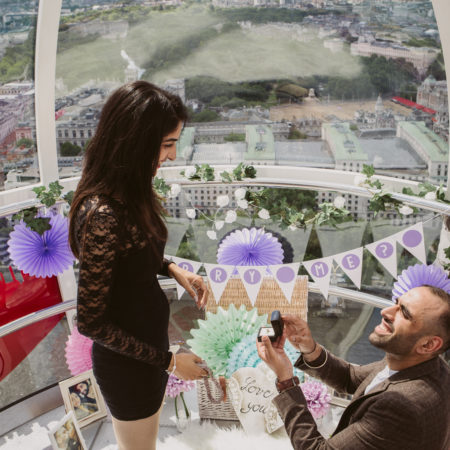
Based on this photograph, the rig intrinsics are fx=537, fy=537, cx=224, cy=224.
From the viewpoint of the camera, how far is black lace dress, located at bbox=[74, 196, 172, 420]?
1.34 meters

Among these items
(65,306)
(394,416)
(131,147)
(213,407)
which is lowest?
(213,407)

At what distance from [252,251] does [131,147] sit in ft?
4.69

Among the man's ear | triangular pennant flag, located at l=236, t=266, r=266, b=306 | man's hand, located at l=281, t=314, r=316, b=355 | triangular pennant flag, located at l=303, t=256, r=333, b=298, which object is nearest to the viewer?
the man's ear

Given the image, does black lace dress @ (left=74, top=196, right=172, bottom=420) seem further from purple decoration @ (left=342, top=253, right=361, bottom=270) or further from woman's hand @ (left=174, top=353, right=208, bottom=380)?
purple decoration @ (left=342, top=253, right=361, bottom=270)

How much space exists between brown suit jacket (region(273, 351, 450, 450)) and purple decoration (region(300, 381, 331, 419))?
109 cm

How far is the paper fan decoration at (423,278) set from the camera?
2277 mm

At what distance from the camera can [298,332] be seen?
5.92ft

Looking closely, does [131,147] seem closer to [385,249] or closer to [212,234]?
[385,249]

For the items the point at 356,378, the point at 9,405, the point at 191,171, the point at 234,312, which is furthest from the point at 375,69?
the point at 9,405

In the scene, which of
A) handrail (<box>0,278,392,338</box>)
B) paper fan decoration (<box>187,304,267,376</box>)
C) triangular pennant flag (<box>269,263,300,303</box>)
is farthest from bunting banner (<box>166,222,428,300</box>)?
handrail (<box>0,278,392,338</box>)

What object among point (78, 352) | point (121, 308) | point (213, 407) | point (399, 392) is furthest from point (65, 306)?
point (399, 392)

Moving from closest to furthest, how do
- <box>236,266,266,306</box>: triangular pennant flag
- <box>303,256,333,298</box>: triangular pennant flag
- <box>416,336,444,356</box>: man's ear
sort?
<box>416,336,444,356</box>: man's ear, <box>303,256,333,298</box>: triangular pennant flag, <box>236,266,266,306</box>: triangular pennant flag

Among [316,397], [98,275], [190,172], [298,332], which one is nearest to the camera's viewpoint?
[98,275]

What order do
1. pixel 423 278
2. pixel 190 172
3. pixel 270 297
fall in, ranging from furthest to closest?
pixel 190 172
pixel 270 297
pixel 423 278
